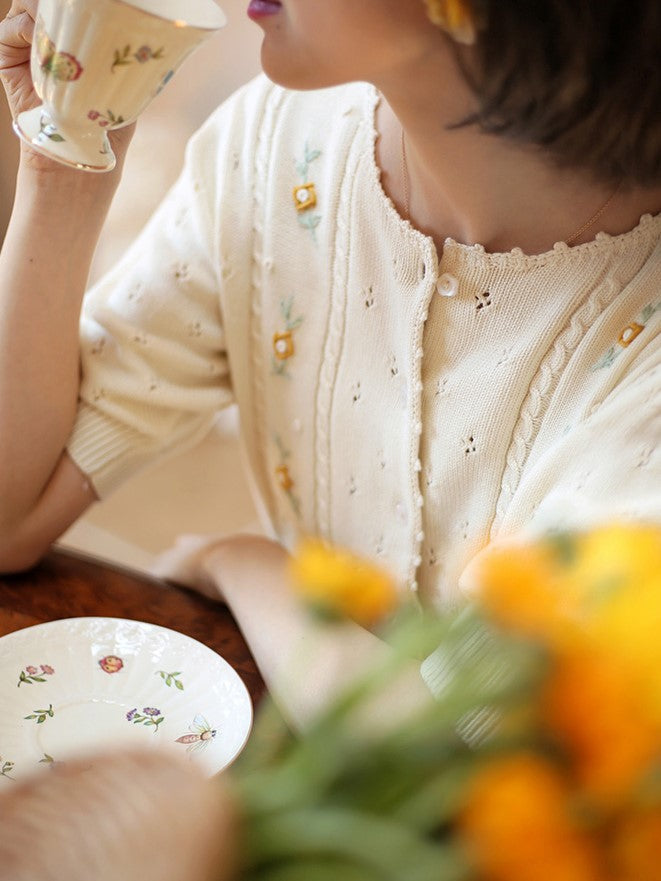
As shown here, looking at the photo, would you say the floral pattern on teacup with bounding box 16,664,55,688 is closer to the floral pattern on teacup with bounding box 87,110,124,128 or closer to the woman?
the woman

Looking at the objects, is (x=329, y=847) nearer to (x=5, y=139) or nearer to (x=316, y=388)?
(x=316, y=388)

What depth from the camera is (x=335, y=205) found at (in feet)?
3.82

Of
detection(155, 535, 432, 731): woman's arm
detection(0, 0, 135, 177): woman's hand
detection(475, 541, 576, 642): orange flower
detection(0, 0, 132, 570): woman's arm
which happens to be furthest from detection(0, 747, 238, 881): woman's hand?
detection(0, 0, 135, 177): woman's hand

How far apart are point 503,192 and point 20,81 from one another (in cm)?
53

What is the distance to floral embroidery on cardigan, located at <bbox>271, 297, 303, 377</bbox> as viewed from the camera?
1.21m

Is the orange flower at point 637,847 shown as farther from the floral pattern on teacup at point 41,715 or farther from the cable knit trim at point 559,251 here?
the cable knit trim at point 559,251

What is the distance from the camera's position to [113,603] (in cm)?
102

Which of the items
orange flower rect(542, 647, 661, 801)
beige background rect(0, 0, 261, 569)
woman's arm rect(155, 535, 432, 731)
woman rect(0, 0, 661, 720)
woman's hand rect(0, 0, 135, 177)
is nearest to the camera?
orange flower rect(542, 647, 661, 801)

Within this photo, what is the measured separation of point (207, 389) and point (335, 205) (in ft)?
0.95

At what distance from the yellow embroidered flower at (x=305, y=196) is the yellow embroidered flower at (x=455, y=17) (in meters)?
0.37

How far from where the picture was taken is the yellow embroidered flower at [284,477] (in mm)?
1285

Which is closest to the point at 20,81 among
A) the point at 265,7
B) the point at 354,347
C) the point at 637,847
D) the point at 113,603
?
the point at 265,7

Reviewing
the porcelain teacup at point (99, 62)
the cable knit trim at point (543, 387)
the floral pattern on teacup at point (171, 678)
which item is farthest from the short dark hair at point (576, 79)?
the floral pattern on teacup at point (171, 678)

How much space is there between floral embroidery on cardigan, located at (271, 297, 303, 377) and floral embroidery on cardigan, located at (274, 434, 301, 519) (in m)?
0.10
